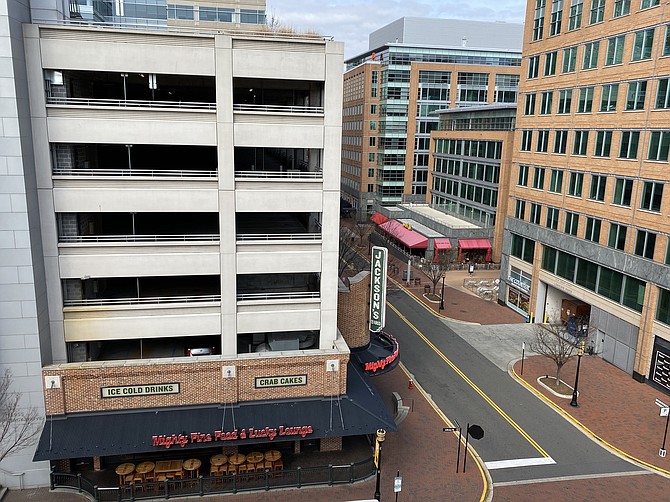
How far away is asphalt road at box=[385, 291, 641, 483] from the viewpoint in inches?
1080

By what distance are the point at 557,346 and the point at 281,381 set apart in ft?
79.5

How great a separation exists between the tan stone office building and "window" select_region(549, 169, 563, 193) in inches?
5.1

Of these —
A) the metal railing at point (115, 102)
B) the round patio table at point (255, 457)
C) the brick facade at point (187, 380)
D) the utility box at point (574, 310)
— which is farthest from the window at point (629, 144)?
the round patio table at point (255, 457)

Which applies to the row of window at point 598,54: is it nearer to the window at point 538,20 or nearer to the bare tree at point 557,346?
the window at point 538,20

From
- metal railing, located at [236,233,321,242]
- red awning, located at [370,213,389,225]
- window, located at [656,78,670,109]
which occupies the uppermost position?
window, located at [656,78,670,109]

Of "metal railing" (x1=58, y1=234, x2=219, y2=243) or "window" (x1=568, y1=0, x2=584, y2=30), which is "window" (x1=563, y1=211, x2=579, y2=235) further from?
"metal railing" (x1=58, y1=234, x2=219, y2=243)

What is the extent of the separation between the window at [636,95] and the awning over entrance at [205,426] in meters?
27.3

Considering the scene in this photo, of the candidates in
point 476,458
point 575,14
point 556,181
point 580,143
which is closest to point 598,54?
point 575,14

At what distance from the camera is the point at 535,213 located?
161 ft

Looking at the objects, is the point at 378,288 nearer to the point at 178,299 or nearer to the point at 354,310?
the point at 354,310

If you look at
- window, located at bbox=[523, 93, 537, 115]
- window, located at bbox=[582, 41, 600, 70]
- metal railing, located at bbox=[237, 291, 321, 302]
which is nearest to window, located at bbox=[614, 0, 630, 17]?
window, located at bbox=[582, 41, 600, 70]

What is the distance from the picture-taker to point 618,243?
127 ft

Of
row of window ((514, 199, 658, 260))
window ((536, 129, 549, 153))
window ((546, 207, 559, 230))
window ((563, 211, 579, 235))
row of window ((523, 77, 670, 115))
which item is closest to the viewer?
row of window ((523, 77, 670, 115))

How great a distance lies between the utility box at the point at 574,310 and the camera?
46.1 metres
